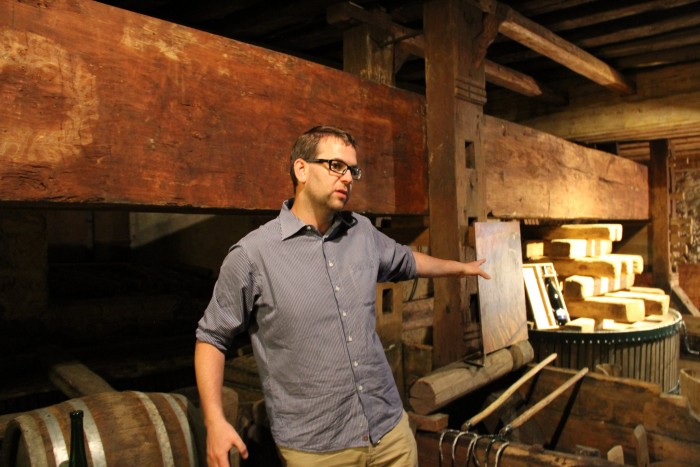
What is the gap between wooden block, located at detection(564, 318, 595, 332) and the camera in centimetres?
519

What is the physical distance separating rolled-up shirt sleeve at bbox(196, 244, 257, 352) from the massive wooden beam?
1.47 ft

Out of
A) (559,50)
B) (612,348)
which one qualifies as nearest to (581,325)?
(612,348)

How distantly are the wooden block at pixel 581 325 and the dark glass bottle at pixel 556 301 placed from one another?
3.6 inches

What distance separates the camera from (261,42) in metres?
4.64

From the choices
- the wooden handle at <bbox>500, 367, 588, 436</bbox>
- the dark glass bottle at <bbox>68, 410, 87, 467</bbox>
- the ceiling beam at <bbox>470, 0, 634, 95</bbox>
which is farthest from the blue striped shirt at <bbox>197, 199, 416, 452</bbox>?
the ceiling beam at <bbox>470, 0, 634, 95</bbox>

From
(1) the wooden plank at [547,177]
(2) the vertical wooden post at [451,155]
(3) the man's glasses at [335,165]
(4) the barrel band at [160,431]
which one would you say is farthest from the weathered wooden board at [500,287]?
(4) the barrel band at [160,431]

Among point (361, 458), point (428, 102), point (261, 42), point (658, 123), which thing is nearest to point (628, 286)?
point (658, 123)

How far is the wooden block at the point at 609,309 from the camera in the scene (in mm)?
5488

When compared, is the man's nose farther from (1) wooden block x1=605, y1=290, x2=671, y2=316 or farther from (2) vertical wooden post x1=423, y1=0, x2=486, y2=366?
(1) wooden block x1=605, y1=290, x2=671, y2=316

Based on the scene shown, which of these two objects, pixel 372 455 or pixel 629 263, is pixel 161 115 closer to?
pixel 372 455

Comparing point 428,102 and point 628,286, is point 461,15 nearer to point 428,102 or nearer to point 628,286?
point 428,102

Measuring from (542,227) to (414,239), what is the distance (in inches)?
133

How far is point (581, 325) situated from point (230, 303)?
166 inches

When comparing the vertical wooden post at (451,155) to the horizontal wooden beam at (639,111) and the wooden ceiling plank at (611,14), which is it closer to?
the wooden ceiling plank at (611,14)
